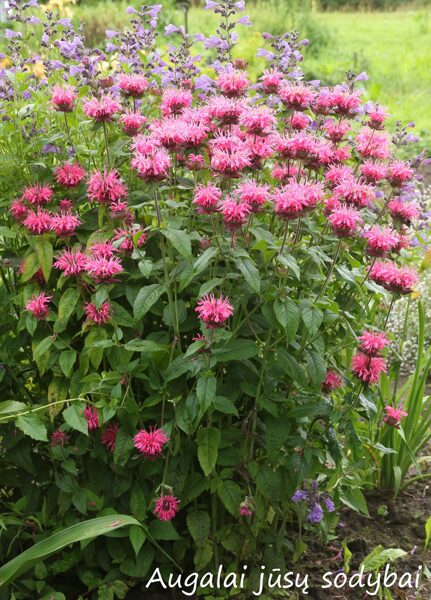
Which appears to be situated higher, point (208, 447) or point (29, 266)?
point (29, 266)

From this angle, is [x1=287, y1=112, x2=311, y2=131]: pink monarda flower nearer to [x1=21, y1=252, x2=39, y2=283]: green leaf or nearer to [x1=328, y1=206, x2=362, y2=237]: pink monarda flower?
[x1=328, y1=206, x2=362, y2=237]: pink monarda flower

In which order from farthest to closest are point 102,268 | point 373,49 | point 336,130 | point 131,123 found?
point 373,49, point 336,130, point 131,123, point 102,268

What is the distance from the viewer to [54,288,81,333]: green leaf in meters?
1.89

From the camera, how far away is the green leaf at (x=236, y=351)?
1778mm

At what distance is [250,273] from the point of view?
1.69m

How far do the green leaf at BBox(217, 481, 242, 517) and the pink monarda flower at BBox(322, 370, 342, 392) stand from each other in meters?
0.35

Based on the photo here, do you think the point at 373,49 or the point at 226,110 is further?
the point at 373,49

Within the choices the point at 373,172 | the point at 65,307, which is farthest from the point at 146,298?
the point at 373,172

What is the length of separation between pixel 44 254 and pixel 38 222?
8cm

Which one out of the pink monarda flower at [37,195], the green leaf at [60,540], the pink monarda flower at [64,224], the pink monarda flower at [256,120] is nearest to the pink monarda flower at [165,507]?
the green leaf at [60,540]

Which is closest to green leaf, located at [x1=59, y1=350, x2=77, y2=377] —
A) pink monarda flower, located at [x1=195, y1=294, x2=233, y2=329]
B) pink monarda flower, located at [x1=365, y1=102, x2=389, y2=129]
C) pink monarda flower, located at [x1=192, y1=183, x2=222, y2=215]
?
pink monarda flower, located at [x1=195, y1=294, x2=233, y2=329]

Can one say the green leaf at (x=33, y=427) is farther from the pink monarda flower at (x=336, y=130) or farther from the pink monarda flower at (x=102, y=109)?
the pink monarda flower at (x=336, y=130)

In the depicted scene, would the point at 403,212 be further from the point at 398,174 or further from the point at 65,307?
the point at 65,307

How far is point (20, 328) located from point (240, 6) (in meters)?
1.15
